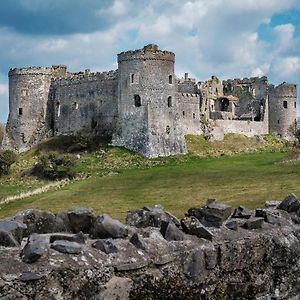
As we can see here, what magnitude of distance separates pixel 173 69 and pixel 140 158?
33.3 feet

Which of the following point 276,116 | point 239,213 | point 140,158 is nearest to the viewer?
point 239,213

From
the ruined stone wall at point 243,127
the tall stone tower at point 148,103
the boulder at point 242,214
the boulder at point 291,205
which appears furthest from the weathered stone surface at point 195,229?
the ruined stone wall at point 243,127

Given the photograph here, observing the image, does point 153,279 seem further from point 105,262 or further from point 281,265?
point 281,265

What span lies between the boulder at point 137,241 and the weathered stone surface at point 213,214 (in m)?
2.17

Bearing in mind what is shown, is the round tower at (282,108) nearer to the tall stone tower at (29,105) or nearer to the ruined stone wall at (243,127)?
the ruined stone wall at (243,127)

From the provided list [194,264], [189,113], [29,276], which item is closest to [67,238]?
[29,276]

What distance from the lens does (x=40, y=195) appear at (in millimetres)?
44688

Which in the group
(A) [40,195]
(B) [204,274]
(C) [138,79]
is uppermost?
(C) [138,79]

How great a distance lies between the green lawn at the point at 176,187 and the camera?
3447 cm

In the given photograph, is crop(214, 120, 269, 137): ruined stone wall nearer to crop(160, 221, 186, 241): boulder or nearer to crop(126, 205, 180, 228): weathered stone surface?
crop(126, 205, 180, 228): weathered stone surface

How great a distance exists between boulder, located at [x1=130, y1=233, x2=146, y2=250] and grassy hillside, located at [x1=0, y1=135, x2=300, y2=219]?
62.9ft

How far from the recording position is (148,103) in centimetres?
6494

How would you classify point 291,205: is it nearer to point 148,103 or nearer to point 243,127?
point 148,103

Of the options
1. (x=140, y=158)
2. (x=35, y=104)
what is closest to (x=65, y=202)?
(x=140, y=158)
